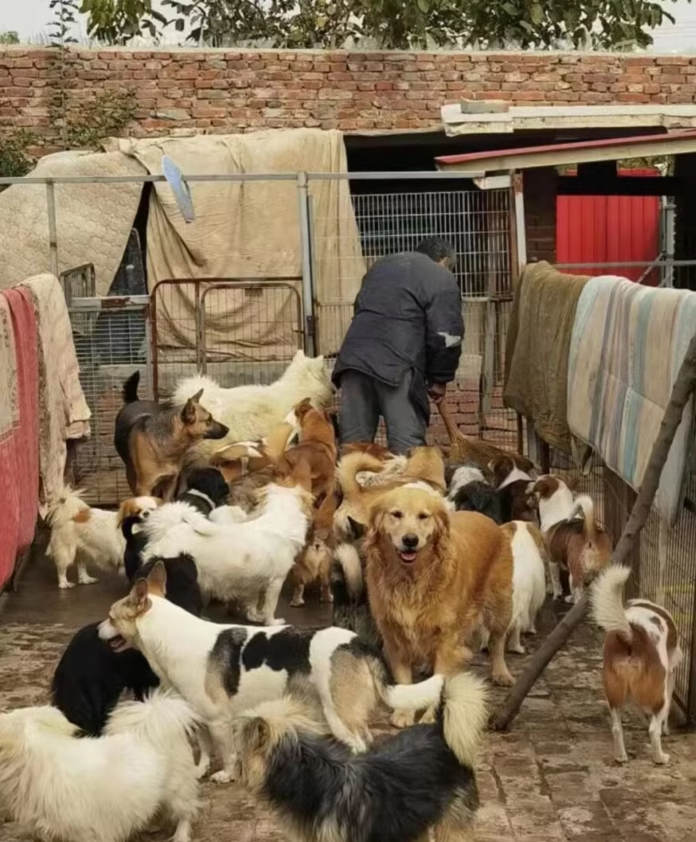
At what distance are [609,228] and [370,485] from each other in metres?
13.6

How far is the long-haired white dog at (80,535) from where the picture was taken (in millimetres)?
8234

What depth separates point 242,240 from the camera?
42.6ft

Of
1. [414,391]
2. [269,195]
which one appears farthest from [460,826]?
[269,195]

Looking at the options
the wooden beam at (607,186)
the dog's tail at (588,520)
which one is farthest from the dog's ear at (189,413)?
the wooden beam at (607,186)

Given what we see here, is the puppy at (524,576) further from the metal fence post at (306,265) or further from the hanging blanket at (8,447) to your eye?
the metal fence post at (306,265)

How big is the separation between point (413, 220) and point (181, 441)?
369 centimetres

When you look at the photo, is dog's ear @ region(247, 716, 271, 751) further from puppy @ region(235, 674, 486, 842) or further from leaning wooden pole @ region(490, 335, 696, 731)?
leaning wooden pole @ region(490, 335, 696, 731)

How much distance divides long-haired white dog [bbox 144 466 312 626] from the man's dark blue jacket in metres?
1.94

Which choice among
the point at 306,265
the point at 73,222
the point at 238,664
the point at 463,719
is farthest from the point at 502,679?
the point at 73,222

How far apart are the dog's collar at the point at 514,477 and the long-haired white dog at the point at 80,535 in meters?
2.39

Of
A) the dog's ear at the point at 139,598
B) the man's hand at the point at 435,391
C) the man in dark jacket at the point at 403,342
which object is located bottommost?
the dog's ear at the point at 139,598

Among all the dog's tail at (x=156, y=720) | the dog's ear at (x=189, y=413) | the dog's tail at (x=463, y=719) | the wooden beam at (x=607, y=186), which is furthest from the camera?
the wooden beam at (x=607, y=186)

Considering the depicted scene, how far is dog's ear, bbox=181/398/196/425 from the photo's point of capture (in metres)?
9.31

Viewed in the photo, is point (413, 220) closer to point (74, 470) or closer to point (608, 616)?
point (74, 470)
